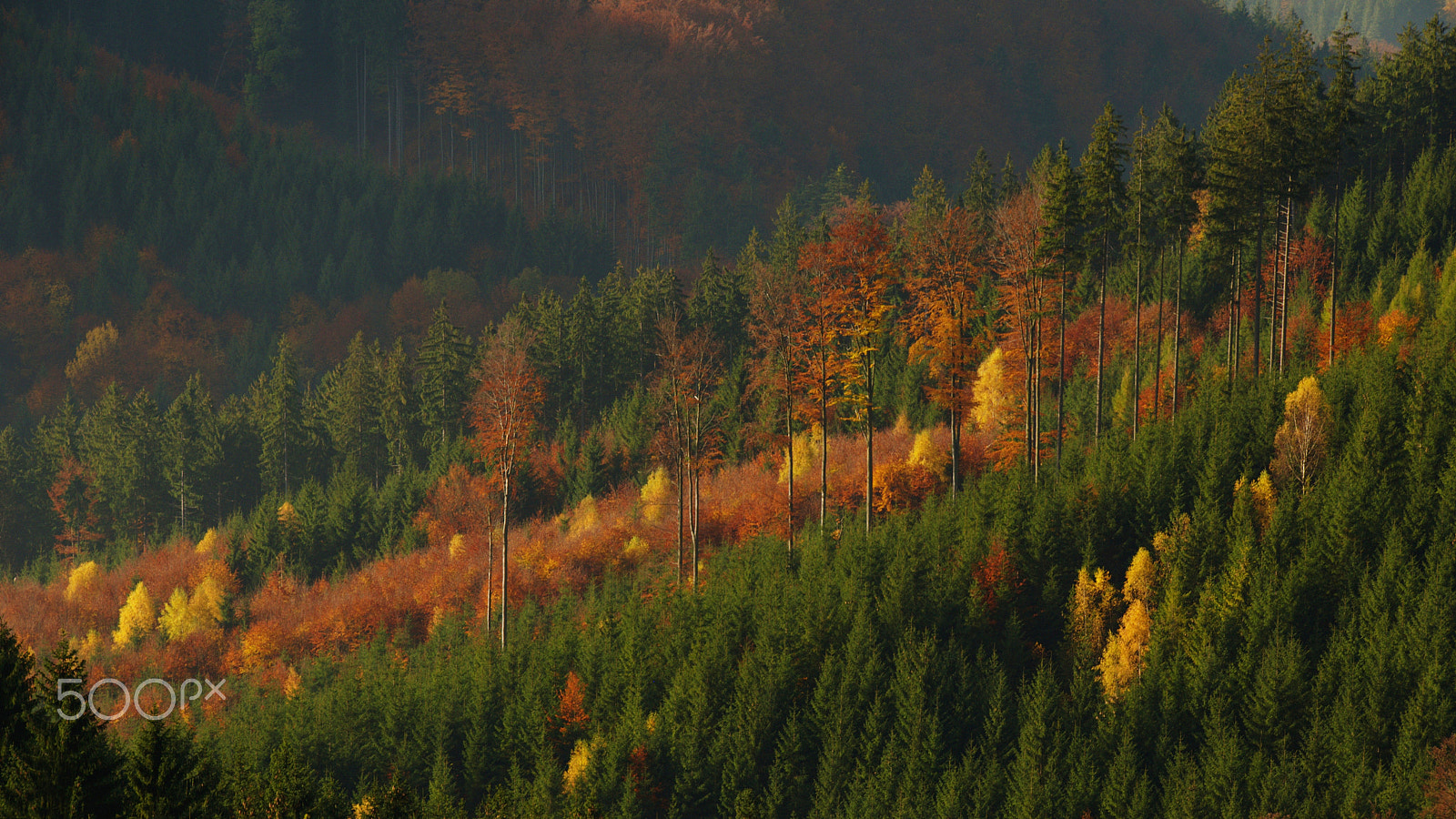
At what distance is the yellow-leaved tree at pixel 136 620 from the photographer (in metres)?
72.4

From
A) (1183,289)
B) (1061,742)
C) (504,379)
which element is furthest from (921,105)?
(1061,742)

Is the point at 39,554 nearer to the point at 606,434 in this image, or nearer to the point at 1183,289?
the point at 606,434

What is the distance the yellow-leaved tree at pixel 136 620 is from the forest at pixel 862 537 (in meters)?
0.17

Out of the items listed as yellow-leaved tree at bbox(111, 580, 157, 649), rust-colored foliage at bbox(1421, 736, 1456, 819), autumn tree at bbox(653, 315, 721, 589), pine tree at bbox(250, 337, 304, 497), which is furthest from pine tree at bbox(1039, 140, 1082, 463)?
pine tree at bbox(250, 337, 304, 497)

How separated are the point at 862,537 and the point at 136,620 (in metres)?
46.8

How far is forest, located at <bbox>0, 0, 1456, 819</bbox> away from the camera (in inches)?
1597

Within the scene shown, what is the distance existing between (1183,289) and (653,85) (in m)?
115

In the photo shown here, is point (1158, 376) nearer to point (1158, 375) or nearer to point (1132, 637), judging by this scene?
point (1158, 375)

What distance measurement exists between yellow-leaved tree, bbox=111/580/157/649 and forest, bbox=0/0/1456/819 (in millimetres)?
166

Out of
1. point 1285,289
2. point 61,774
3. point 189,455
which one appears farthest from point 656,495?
point 61,774

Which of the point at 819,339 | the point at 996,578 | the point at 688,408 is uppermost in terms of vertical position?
the point at 819,339

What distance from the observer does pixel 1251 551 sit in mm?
44281

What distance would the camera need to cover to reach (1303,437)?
46844 mm

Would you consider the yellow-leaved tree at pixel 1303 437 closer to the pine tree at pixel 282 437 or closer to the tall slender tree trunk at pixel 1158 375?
the tall slender tree trunk at pixel 1158 375
